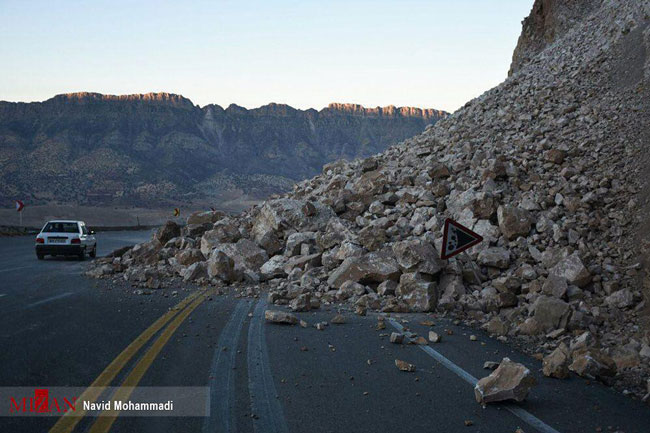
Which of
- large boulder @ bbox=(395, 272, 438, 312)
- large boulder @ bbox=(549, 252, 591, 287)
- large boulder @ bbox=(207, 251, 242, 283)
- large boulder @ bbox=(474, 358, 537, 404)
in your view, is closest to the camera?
large boulder @ bbox=(474, 358, 537, 404)

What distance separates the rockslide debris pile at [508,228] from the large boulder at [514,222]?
25mm

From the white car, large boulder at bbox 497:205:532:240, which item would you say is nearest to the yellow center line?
large boulder at bbox 497:205:532:240

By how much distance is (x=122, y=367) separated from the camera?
5.01 m

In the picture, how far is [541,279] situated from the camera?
8195 millimetres

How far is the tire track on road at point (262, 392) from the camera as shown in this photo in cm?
370

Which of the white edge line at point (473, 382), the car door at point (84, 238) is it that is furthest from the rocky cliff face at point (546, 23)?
the white edge line at point (473, 382)

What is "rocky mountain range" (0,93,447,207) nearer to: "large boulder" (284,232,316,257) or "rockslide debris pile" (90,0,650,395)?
"rockslide debris pile" (90,0,650,395)

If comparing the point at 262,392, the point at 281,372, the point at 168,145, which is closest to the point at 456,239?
the point at 281,372

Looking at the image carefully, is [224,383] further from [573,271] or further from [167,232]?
[167,232]

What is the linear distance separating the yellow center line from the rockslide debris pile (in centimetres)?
216

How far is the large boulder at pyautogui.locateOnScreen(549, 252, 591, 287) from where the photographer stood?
788cm

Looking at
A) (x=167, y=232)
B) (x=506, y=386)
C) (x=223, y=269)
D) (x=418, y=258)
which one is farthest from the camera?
(x=167, y=232)

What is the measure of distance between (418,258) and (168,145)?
12582 centimetres

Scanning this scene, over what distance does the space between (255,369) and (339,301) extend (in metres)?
4.29
